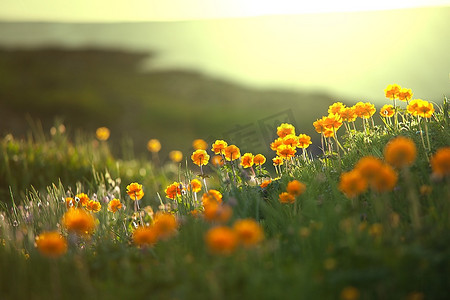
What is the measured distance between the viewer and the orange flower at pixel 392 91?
4.26 meters

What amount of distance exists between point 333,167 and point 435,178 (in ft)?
4.68

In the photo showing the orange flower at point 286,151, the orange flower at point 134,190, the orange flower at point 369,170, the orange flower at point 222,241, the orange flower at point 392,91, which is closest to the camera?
the orange flower at point 222,241

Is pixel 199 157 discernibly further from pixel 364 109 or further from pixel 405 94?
pixel 405 94

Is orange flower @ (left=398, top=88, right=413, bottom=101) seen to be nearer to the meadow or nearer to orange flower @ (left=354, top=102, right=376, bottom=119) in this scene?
the meadow

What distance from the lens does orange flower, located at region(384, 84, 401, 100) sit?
4258 millimetres

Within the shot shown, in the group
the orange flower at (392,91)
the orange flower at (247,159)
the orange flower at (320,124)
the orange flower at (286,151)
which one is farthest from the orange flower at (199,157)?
the orange flower at (392,91)

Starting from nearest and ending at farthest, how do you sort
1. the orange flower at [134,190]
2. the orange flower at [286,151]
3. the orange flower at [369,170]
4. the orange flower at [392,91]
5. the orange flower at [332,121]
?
the orange flower at [369,170]
the orange flower at [134,190]
the orange flower at [286,151]
the orange flower at [332,121]
the orange flower at [392,91]

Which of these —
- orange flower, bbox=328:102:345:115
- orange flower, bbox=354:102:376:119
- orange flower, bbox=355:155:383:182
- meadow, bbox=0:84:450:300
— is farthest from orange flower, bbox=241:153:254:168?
orange flower, bbox=355:155:383:182

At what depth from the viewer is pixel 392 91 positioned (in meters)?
4.29

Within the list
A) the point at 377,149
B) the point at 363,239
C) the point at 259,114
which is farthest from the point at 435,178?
the point at 259,114

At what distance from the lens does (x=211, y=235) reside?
199 centimetres

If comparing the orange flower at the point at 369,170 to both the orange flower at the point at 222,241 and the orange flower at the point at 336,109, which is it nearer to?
the orange flower at the point at 222,241

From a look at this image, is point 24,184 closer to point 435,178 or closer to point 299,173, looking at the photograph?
point 299,173

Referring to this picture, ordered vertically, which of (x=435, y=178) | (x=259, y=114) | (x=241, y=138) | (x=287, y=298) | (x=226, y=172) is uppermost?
(x=259, y=114)
